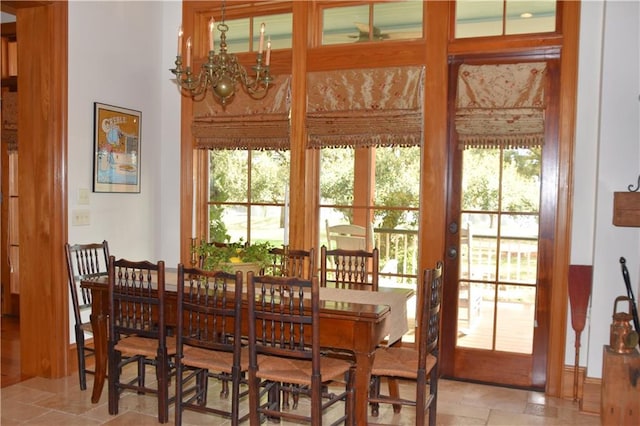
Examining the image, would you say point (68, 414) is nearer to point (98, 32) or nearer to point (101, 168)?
point (101, 168)

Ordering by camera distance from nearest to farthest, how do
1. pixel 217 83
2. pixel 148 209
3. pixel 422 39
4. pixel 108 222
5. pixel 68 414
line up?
pixel 217 83 → pixel 68 414 → pixel 422 39 → pixel 108 222 → pixel 148 209

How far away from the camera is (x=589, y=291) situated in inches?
142

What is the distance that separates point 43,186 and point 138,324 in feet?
4.53

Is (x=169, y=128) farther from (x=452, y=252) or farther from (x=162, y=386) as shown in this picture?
(x=452, y=252)

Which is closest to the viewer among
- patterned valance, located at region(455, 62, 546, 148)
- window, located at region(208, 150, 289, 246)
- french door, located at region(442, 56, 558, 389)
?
patterned valance, located at region(455, 62, 546, 148)

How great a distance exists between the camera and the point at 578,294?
362cm

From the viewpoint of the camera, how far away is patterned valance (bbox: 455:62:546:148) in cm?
383

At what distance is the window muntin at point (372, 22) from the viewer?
4.16 metres

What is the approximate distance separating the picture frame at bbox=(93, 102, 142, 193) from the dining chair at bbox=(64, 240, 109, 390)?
0.51 metres

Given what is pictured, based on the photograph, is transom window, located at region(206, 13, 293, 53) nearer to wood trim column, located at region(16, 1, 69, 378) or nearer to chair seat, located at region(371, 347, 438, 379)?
wood trim column, located at region(16, 1, 69, 378)

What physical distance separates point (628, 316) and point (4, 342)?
4.98 m

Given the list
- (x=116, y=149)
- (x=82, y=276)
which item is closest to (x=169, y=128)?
(x=116, y=149)

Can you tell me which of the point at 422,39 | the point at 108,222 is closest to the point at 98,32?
the point at 108,222

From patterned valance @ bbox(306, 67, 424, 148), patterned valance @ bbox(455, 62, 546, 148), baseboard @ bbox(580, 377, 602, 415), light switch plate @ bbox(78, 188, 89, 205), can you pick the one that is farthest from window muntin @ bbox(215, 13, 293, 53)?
baseboard @ bbox(580, 377, 602, 415)
